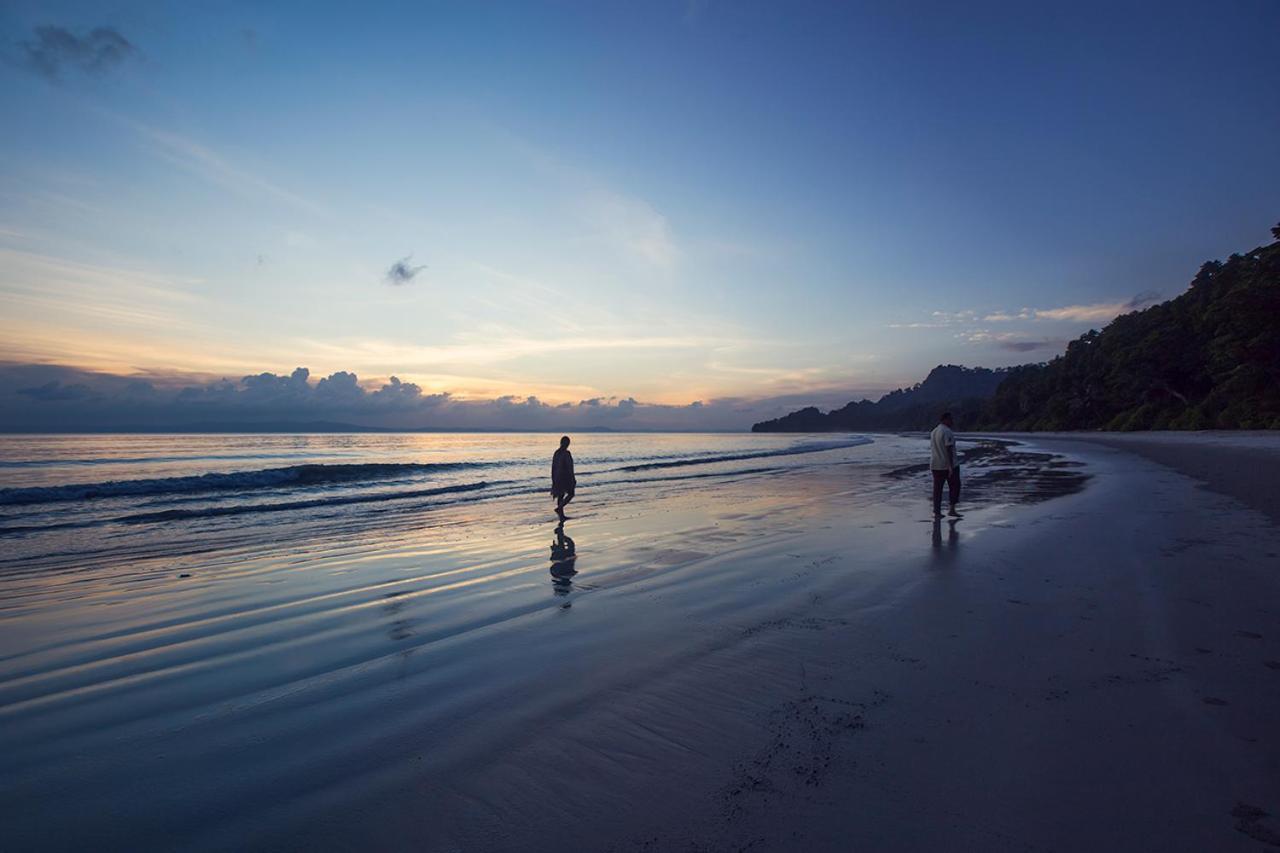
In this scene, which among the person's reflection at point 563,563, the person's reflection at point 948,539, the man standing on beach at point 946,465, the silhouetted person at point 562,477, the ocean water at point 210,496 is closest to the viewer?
the person's reflection at point 563,563

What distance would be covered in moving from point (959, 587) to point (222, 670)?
24.3ft

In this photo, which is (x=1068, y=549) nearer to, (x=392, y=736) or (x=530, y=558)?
(x=530, y=558)

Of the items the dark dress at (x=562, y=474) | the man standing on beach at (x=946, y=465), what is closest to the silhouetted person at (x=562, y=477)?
the dark dress at (x=562, y=474)

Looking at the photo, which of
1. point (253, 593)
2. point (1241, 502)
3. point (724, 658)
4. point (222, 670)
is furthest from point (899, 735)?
point (1241, 502)

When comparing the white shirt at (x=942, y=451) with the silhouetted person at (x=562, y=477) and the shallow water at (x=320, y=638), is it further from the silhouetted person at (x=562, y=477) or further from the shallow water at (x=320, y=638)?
the silhouetted person at (x=562, y=477)

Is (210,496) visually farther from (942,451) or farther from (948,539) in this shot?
(942,451)

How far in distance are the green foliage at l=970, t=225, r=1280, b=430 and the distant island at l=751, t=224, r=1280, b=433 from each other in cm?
8

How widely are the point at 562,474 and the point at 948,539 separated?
8518 mm

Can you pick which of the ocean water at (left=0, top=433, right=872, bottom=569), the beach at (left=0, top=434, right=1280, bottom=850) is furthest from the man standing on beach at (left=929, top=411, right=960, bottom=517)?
the ocean water at (left=0, top=433, right=872, bottom=569)

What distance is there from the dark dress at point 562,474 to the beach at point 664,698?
16.0 feet

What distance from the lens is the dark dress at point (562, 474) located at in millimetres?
14633

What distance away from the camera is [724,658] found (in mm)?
4879

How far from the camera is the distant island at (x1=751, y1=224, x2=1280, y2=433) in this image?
131 feet

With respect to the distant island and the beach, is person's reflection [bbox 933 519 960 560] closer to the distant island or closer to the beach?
the beach
